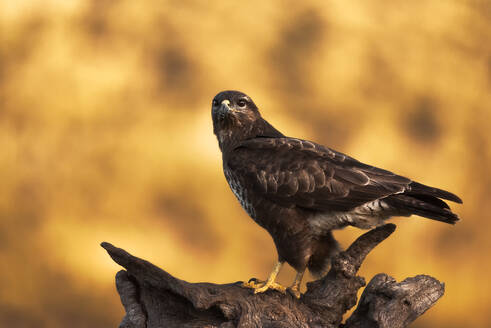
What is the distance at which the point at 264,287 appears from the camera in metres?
5.96

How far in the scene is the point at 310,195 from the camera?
5812mm

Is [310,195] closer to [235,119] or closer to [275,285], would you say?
[275,285]

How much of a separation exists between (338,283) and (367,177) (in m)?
1.01

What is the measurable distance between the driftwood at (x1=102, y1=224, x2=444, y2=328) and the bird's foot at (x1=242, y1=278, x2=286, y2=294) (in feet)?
0.17

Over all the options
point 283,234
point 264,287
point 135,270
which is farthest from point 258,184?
point 135,270

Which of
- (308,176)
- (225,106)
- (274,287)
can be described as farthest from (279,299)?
(225,106)

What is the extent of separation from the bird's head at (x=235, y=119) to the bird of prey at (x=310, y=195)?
0.33 ft

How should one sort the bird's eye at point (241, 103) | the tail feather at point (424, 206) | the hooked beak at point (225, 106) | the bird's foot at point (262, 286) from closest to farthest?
the tail feather at point (424, 206)
the bird's foot at point (262, 286)
the hooked beak at point (225, 106)
the bird's eye at point (241, 103)

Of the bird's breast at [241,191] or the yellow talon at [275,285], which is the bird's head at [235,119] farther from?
the yellow talon at [275,285]

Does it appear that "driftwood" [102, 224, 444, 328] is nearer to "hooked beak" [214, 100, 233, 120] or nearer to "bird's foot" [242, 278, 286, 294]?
"bird's foot" [242, 278, 286, 294]

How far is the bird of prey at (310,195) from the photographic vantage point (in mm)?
5664

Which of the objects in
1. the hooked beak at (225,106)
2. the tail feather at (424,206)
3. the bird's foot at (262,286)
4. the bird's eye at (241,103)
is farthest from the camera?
the bird's eye at (241,103)

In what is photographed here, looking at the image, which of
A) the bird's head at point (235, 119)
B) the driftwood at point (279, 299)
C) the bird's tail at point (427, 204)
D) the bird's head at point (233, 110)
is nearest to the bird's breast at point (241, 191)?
the bird's head at point (235, 119)

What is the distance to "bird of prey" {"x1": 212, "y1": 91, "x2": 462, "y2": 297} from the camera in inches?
223
